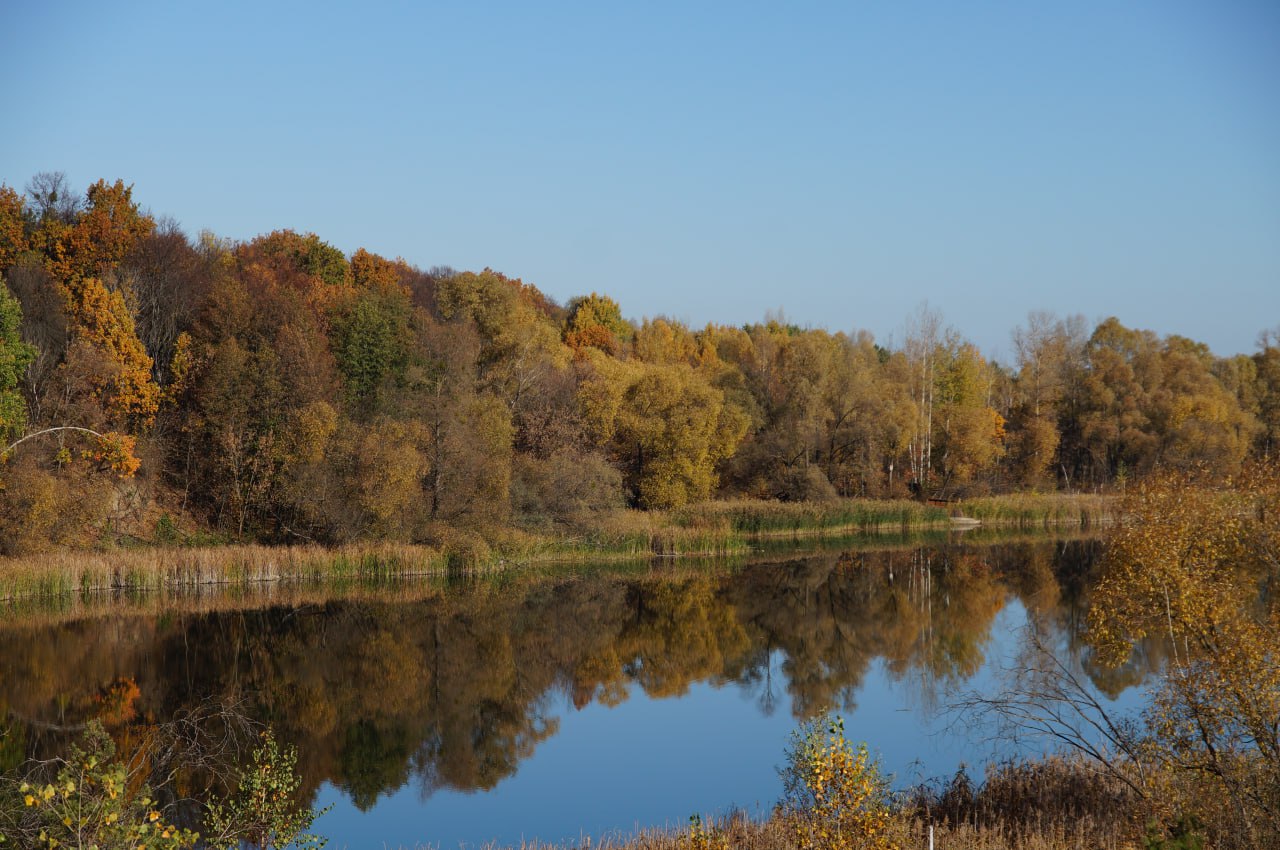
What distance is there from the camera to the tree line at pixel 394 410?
3350cm

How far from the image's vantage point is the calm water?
596 inches

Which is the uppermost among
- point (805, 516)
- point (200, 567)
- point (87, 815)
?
point (87, 815)

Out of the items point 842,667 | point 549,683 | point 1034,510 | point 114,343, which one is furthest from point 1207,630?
point 1034,510

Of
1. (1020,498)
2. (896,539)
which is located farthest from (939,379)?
(896,539)

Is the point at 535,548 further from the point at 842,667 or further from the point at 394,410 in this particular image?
the point at 842,667

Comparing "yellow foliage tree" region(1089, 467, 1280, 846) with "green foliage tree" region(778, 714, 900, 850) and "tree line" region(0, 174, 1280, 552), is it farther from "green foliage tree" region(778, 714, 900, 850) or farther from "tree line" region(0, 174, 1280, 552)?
"tree line" region(0, 174, 1280, 552)

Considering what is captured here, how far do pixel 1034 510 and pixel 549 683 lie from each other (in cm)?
3454

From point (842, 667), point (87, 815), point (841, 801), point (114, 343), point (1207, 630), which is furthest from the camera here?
point (114, 343)

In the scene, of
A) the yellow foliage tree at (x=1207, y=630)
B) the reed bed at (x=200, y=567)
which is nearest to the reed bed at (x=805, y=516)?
the reed bed at (x=200, y=567)

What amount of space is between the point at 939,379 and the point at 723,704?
46.0 meters

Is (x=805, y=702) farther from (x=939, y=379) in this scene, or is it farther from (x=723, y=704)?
(x=939, y=379)

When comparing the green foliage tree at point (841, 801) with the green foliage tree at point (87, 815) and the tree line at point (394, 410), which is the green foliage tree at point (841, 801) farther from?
the tree line at point (394, 410)

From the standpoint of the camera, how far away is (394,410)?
37.7m

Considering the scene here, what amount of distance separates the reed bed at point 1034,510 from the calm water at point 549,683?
16.7 meters
